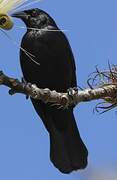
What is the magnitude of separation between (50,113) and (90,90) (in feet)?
6.68

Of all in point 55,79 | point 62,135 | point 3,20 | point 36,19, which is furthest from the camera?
point 36,19

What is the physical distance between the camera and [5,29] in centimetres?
288

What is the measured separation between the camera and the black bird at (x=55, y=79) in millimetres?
5363

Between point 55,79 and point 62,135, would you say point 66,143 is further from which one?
point 55,79

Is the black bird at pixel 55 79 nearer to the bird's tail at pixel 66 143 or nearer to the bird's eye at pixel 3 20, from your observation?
the bird's tail at pixel 66 143

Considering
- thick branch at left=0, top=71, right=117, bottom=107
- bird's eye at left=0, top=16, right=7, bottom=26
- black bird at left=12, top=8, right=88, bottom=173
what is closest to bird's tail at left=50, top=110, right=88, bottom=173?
black bird at left=12, top=8, right=88, bottom=173

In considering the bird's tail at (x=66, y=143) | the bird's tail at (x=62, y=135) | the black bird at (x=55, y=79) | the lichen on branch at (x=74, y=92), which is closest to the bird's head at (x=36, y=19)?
the black bird at (x=55, y=79)

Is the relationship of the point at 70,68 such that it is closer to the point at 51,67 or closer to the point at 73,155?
the point at 51,67

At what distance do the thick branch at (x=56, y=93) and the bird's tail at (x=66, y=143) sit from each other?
1.65 metres

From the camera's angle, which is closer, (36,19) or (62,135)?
(62,135)

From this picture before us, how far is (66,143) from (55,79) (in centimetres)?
65

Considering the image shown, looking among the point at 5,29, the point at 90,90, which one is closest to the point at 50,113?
the point at 90,90

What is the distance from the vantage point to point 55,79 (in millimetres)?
5473

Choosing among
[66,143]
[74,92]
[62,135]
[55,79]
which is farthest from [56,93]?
[62,135]
